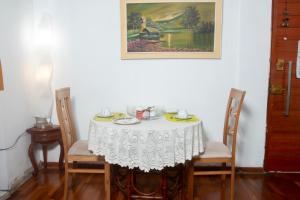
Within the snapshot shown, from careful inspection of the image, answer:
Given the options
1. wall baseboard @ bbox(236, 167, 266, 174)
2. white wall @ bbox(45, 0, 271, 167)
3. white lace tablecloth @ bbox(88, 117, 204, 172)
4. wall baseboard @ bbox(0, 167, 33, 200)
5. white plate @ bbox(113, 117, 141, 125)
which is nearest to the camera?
white lace tablecloth @ bbox(88, 117, 204, 172)

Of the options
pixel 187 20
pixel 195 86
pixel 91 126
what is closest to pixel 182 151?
pixel 91 126

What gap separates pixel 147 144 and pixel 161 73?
123 centimetres

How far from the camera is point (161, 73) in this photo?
10.7ft

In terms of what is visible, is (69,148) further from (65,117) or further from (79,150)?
(65,117)

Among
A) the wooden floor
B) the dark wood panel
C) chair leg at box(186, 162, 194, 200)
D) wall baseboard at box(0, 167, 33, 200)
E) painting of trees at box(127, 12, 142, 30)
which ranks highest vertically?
the dark wood panel

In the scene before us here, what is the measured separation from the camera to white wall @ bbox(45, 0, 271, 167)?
3170mm

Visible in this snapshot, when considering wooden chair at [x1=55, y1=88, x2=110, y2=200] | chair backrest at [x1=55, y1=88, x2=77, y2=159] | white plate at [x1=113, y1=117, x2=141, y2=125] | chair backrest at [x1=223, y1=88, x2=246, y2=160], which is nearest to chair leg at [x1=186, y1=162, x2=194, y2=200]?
chair backrest at [x1=223, y1=88, x2=246, y2=160]

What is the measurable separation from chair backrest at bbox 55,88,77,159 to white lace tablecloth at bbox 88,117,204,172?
0.45 metres

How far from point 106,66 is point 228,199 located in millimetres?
1932

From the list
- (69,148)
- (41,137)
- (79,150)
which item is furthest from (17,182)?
(79,150)

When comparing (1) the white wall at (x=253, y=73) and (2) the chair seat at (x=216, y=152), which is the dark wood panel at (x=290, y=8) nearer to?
(1) the white wall at (x=253, y=73)

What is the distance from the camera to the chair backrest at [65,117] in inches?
99.4

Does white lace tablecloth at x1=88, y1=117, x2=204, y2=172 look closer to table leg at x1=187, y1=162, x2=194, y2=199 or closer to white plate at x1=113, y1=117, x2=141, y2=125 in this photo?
white plate at x1=113, y1=117, x2=141, y2=125

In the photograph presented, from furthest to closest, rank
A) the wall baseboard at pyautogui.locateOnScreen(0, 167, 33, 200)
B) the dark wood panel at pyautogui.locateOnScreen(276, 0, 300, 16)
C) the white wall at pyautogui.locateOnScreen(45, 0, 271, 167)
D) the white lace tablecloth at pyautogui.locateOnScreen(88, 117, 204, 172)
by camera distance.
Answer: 1. the white wall at pyautogui.locateOnScreen(45, 0, 271, 167)
2. the dark wood panel at pyautogui.locateOnScreen(276, 0, 300, 16)
3. the wall baseboard at pyautogui.locateOnScreen(0, 167, 33, 200)
4. the white lace tablecloth at pyautogui.locateOnScreen(88, 117, 204, 172)
